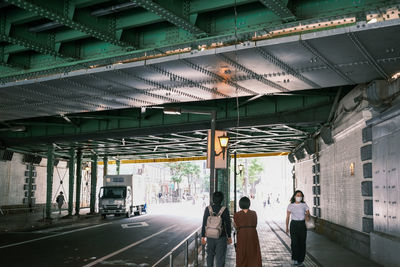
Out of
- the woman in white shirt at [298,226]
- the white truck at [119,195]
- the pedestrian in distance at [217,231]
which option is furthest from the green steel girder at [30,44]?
the white truck at [119,195]

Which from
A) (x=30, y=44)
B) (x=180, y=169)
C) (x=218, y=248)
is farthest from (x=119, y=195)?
(x=180, y=169)

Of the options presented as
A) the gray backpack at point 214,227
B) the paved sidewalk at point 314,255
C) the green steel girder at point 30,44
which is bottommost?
the paved sidewalk at point 314,255

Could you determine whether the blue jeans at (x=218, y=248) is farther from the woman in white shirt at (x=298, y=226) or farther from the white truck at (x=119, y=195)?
the white truck at (x=119, y=195)

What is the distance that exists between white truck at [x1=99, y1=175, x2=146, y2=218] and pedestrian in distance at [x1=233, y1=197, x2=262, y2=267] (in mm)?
26896

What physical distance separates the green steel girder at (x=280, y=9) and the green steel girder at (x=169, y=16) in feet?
6.29

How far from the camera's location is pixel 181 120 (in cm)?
2253

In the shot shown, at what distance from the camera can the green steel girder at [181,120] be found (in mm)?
19109

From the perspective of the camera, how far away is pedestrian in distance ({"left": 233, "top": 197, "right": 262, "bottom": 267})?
8.31 metres

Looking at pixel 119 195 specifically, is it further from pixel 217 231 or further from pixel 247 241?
pixel 247 241

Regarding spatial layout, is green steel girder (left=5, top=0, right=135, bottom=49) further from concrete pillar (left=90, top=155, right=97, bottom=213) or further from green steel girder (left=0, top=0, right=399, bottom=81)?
concrete pillar (left=90, top=155, right=97, bottom=213)

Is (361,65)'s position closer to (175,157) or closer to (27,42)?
(27,42)

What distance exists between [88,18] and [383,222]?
934 centimetres

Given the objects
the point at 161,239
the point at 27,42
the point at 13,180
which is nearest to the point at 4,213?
the point at 13,180

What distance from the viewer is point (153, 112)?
922 inches
